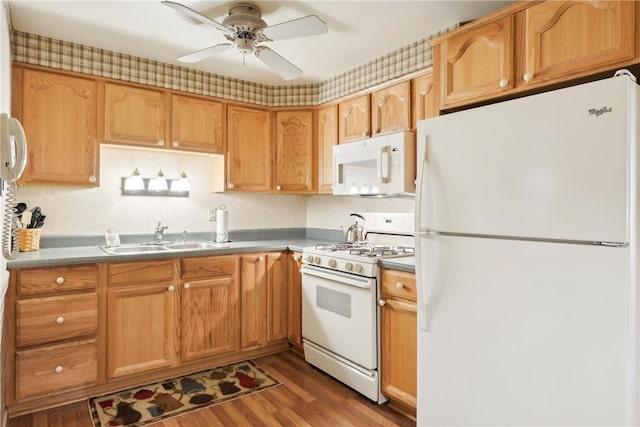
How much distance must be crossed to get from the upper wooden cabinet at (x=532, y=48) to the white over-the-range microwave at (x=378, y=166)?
48cm

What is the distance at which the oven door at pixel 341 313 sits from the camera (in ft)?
7.86

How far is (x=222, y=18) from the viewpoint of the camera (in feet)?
7.54

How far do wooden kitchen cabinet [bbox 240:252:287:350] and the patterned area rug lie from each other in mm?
263

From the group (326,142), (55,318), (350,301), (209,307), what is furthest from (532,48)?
(55,318)

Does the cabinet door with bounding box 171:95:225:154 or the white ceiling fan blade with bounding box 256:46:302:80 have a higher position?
the white ceiling fan blade with bounding box 256:46:302:80

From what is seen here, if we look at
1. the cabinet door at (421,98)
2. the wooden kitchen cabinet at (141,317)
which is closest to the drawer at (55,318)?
the wooden kitchen cabinet at (141,317)

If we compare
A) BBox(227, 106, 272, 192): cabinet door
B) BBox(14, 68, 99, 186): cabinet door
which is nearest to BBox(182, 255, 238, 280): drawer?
BBox(227, 106, 272, 192): cabinet door

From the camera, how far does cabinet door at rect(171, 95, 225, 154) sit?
3061mm

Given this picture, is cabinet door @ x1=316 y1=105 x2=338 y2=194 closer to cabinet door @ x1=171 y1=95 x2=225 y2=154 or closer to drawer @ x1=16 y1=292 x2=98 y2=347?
cabinet door @ x1=171 y1=95 x2=225 y2=154

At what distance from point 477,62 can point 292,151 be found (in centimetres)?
189

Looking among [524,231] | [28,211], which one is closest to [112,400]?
[28,211]

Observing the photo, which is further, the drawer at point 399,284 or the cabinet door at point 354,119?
the cabinet door at point 354,119

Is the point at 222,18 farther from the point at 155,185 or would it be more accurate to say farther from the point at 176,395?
the point at 176,395

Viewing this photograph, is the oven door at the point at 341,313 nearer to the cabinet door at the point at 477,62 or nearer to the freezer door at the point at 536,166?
the freezer door at the point at 536,166
